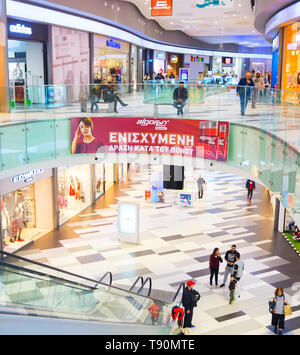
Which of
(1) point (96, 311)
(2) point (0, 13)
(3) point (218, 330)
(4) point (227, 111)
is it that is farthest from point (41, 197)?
(1) point (96, 311)

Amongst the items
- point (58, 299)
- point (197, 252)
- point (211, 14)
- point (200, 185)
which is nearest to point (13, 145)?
point (58, 299)

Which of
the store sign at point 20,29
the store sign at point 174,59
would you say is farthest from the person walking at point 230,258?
the store sign at point 174,59

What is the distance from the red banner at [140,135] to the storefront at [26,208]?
2.42 meters

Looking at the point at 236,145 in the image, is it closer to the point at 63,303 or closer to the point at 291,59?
the point at 291,59

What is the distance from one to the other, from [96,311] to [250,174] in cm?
637

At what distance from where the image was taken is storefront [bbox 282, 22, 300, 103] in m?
17.6

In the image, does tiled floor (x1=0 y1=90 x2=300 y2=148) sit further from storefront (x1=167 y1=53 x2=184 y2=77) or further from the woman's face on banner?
storefront (x1=167 y1=53 x2=184 y2=77)

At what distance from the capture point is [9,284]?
7.00 meters

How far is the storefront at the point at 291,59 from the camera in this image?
17.6 meters

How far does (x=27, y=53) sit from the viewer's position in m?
18.7

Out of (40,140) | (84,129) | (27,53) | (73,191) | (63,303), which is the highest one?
(27,53)

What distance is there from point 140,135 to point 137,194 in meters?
8.32

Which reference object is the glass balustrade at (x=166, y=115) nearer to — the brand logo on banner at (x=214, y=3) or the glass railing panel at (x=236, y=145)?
the glass railing panel at (x=236, y=145)

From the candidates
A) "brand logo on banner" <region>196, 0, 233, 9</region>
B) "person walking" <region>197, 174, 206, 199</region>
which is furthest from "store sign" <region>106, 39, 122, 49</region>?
"person walking" <region>197, 174, 206, 199</region>
